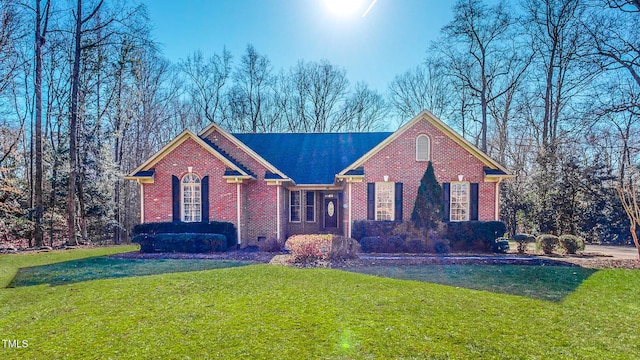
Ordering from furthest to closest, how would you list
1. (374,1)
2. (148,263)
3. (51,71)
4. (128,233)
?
(128,233) → (51,71) → (374,1) → (148,263)

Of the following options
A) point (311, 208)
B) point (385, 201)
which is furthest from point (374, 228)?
point (311, 208)

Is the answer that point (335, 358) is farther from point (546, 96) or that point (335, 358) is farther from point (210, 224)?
point (546, 96)

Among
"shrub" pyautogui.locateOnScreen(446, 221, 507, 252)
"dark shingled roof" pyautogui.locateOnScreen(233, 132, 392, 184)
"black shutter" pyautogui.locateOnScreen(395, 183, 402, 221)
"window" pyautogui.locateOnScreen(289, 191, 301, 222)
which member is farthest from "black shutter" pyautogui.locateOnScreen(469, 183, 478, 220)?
"window" pyautogui.locateOnScreen(289, 191, 301, 222)

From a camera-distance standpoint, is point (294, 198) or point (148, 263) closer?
point (148, 263)

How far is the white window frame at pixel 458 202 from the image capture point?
14539 mm

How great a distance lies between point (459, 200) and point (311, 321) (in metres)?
11.3

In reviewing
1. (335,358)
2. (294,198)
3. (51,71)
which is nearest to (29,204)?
(51,71)

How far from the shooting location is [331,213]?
18172mm

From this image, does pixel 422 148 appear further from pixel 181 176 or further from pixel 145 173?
pixel 145 173

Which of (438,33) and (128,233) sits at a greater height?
(438,33)

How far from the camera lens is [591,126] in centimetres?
1345

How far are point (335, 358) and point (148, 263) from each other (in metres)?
8.86

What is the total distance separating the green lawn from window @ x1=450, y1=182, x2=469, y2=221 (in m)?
6.66

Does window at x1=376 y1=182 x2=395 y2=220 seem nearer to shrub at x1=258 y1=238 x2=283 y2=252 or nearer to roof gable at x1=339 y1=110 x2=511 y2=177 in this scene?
roof gable at x1=339 y1=110 x2=511 y2=177
